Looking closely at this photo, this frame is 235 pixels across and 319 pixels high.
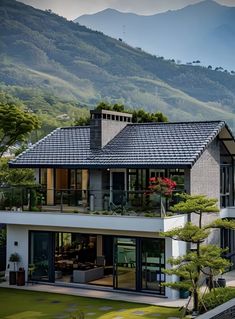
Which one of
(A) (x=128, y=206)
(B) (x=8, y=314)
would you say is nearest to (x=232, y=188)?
(A) (x=128, y=206)

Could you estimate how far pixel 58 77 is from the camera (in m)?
192

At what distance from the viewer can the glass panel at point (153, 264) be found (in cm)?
2125

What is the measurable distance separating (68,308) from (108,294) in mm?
2729

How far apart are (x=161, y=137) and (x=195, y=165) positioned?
8.44 feet

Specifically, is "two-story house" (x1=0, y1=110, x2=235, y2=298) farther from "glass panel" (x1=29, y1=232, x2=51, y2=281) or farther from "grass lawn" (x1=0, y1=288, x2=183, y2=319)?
"grass lawn" (x1=0, y1=288, x2=183, y2=319)

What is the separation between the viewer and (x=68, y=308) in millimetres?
19141

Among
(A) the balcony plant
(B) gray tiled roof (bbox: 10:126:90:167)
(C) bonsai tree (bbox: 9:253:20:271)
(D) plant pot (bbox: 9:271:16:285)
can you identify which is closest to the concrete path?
(D) plant pot (bbox: 9:271:16:285)

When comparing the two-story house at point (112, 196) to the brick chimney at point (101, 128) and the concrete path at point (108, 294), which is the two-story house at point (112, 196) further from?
the concrete path at point (108, 294)

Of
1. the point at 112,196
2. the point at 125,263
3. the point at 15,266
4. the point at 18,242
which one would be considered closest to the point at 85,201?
the point at 112,196

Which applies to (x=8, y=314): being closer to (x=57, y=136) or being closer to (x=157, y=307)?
(x=157, y=307)

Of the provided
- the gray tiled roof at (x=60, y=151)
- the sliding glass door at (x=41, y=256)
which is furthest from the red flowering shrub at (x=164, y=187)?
the sliding glass door at (x=41, y=256)

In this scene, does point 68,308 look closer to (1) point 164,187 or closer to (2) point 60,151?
(1) point 164,187

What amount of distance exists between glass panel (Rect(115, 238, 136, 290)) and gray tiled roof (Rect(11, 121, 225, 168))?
308 cm

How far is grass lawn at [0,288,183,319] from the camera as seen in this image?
1812 centimetres
